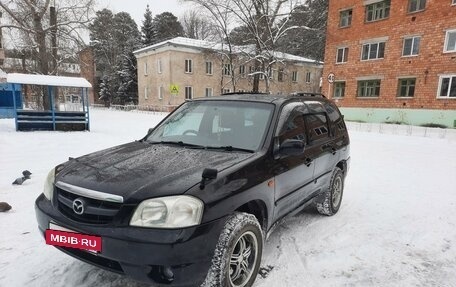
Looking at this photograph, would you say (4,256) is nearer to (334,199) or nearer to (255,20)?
(334,199)

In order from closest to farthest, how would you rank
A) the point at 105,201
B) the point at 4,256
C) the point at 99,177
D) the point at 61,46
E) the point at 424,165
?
the point at 105,201 → the point at 99,177 → the point at 4,256 → the point at 424,165 → the point at 61,46

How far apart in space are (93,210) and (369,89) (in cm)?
2434

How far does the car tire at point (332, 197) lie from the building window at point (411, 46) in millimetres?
20003

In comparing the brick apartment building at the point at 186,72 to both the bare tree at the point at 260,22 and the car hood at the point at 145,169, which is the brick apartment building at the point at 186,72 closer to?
the bare tree at the point at 260,22

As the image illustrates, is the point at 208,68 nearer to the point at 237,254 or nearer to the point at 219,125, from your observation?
the point at 219,125

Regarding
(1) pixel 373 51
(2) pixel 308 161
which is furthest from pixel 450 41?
(2) pixel 308 161

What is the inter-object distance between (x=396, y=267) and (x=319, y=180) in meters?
1.31

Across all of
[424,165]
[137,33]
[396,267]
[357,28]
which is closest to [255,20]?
[357,28]

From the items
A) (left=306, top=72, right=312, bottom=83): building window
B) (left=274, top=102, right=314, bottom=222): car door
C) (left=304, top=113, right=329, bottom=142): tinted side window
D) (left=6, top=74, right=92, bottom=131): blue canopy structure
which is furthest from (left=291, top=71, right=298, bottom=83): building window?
(left=274, top=102, right=314, bottom=222): car door

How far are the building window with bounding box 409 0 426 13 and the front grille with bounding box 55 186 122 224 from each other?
2393 centimetres

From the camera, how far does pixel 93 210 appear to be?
222 cm

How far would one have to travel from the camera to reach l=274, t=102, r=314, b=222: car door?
10.0 feet

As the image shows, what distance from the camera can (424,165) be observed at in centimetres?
796

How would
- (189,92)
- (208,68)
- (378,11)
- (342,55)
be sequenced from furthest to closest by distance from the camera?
(208,68), (189,92), (342,55), (378,11)
